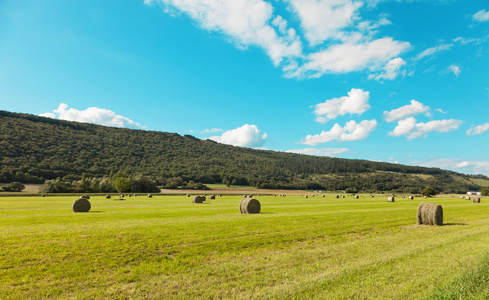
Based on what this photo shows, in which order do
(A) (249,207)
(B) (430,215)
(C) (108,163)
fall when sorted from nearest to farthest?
(B) (430,215), (A) (249,207), (C) (108,163)

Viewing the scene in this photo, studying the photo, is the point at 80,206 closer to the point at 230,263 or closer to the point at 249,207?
the point at 249,207

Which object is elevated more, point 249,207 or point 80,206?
point 249,207

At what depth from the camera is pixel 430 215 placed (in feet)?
68.7

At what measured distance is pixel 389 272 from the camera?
9234mm

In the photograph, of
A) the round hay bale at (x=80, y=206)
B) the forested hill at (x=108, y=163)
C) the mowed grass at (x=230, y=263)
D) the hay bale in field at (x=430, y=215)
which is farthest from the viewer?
the forested hill at (x=108, y=163)

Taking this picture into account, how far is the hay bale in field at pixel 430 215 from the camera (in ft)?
68.0

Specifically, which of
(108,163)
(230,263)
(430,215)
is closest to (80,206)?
(230,263)

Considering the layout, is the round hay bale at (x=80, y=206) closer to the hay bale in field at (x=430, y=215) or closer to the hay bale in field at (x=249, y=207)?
the hay bale in field at (x=249, y=207)

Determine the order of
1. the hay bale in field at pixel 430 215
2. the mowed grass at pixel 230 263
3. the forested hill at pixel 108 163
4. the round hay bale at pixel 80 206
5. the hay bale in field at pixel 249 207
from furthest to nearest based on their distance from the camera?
1. the forested hill at pixel 108 163
2. the round hay bale at pixel 80 206
3. the hay bale in field at pixel 249 207
4. the hay bale in field at pixel 430 215
5. the mowed grass at pixel 230 263

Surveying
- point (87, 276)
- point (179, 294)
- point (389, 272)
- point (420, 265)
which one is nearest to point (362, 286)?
point (389, 272)

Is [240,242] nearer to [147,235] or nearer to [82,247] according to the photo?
[147,235]

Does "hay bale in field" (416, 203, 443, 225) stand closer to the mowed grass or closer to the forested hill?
the mowed grass

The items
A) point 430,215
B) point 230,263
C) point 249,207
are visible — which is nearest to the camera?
point 230,263

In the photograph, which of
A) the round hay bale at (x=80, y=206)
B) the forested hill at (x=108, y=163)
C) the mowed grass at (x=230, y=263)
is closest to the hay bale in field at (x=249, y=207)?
the mowed grass at (x=230, y=263)
